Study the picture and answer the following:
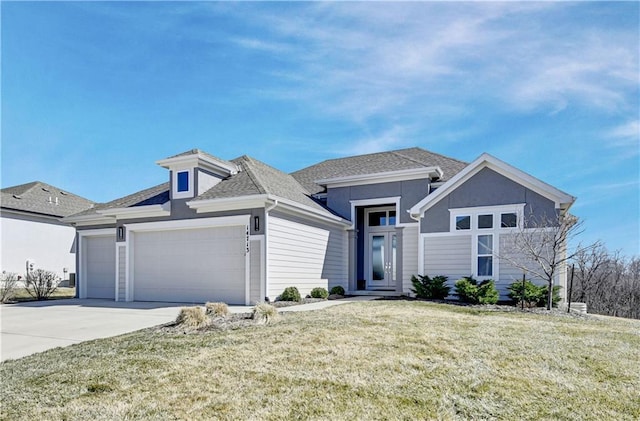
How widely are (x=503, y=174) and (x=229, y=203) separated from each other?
9.02 metres

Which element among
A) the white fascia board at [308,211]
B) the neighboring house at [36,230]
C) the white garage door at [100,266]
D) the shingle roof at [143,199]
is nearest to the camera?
the white fascia board at [308,211]

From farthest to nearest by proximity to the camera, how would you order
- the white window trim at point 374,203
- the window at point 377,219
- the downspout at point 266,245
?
1. the window at point 377,219
2. the white window trim at point 374,203
3. the downspout at point 266,245

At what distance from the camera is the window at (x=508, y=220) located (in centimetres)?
1298

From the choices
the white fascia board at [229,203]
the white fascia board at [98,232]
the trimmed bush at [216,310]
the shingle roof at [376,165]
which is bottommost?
the trimmed bush at [216,310]

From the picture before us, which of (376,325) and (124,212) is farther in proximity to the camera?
(124,212)

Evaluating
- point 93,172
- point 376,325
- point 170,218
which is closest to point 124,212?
point 170,218

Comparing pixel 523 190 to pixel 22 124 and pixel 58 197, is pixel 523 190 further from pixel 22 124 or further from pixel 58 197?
pixel 58 197

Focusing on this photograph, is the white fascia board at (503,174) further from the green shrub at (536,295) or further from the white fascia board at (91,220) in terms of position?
the white fascia board at (91,220)

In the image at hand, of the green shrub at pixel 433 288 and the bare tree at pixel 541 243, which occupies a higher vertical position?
the bare tree at pixel 541 243

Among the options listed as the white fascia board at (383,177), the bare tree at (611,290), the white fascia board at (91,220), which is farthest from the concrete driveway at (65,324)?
the bare tree at (611,290)

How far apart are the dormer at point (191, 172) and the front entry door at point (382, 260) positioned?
24.1ft

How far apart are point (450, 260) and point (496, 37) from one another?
23.2ft

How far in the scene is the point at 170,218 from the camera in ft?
45.7

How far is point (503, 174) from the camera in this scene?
520 inches
